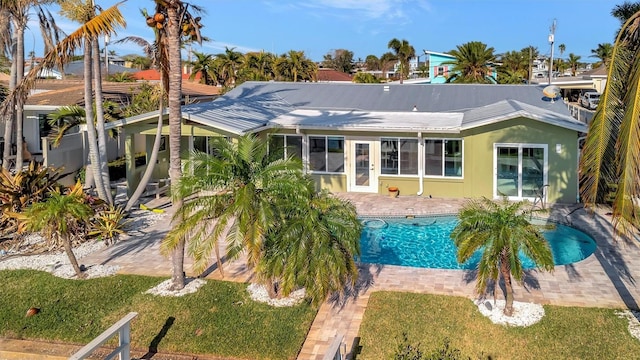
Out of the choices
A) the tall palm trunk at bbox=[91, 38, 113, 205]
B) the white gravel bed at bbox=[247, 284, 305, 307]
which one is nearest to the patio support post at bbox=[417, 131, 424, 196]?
the white gravel bed at bbox=[247, 284, 305, 307]

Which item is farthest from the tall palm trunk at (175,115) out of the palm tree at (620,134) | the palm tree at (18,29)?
the palm tree at (18,29)

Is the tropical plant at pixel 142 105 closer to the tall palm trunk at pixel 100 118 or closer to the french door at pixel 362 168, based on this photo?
the tall palm trunk at pixel 100 118

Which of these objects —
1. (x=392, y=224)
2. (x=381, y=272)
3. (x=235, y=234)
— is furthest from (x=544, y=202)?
(x=235, y=234)

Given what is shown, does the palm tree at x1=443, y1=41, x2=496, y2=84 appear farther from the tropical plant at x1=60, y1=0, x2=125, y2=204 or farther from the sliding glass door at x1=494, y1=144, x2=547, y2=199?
the tropical plant at x1=60, y1=0, x2=125, y2=204

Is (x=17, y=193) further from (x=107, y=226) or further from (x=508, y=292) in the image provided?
(x=508, y=292)

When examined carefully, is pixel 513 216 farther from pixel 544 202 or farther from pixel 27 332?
pixel 544 202

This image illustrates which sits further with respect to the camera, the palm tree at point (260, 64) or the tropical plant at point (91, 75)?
the palm tree at point (260, 64)

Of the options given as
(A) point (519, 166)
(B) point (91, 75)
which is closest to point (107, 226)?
(B) point (91, 75)
